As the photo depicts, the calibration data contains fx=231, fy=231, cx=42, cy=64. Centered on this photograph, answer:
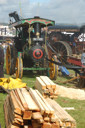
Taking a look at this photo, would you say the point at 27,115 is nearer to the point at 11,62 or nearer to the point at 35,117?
the point at 35,117

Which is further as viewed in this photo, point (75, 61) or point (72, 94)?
point (75, 61)

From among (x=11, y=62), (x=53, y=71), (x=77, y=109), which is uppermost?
(x=11, y=62)

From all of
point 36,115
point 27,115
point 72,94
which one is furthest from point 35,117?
point 72,94

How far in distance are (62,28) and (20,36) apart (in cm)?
855

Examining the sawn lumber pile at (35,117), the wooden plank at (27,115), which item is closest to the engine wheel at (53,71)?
A: the sawn lumber pile at (35,117)

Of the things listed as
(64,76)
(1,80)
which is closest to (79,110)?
(1,80)

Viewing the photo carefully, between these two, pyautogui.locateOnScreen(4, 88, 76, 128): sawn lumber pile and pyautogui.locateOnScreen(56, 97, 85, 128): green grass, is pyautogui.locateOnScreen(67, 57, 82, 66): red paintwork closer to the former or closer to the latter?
pyautogui.locateOnScreen(56, 97, 85, 128): green grass

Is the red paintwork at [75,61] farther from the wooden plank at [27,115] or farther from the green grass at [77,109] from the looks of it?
the wooden plank at [27,115]

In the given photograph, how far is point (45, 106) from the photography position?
13.2ft

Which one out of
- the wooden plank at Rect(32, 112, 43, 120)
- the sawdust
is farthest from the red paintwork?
the wooden plank at Rect(32, 112, 43, 120)

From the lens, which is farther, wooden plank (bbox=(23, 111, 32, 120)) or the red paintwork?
the red paintwork

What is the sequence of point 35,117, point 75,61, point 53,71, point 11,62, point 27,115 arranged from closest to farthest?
point 35,117, point 27,115, point 53,71, point 11,62, point 75,61

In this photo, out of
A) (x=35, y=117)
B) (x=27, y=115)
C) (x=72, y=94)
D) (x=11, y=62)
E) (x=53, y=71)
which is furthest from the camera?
(x=11, y=62)

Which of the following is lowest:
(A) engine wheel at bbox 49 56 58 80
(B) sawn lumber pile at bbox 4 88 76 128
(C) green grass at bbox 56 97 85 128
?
(C) green grass at bbox 56 97 85 128
